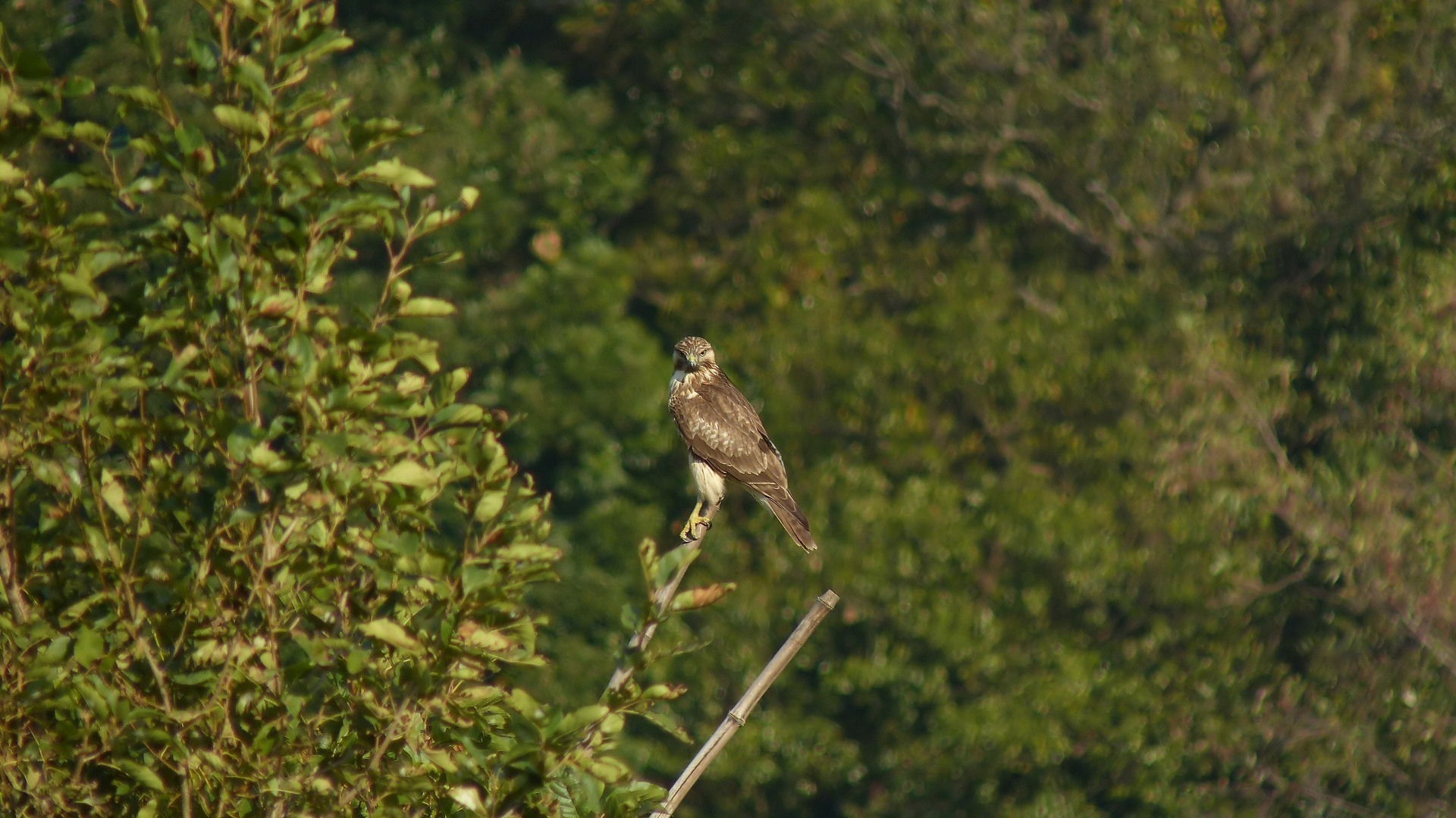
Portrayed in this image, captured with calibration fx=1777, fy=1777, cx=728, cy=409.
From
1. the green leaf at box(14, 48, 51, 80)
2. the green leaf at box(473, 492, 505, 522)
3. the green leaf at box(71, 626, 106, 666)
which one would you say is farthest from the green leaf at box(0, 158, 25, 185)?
the green leaf at box(473, 492, 505, 522)

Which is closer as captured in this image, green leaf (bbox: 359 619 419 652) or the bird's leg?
green leaf (bbox: 359 619 419 652)

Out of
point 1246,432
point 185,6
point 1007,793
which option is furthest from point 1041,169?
point 185,6

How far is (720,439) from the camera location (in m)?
11.2

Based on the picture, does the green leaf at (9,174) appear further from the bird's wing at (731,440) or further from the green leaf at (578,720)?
the bird's wing at (731,440)

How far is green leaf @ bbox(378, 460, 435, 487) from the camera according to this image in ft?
15.8

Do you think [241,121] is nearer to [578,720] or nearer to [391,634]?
[391,634]

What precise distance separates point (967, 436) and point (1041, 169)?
4.16 metres

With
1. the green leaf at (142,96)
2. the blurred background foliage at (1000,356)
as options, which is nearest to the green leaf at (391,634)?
the green leaf at (142,96)

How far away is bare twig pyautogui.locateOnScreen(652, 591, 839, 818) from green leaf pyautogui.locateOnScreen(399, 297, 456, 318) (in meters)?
1.39

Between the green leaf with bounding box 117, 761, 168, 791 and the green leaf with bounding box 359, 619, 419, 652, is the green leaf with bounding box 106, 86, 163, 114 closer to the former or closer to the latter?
the green leaf with bounding box 359, 619, 419, 652

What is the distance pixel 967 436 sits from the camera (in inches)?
931

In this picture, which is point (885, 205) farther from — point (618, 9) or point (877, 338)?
A: point (618, 9)

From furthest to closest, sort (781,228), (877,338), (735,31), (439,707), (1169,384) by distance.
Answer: (735,31) → (781,228) → (877,338) → (1169,384) → (439,707)

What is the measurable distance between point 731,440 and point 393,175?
6260 millimetres
